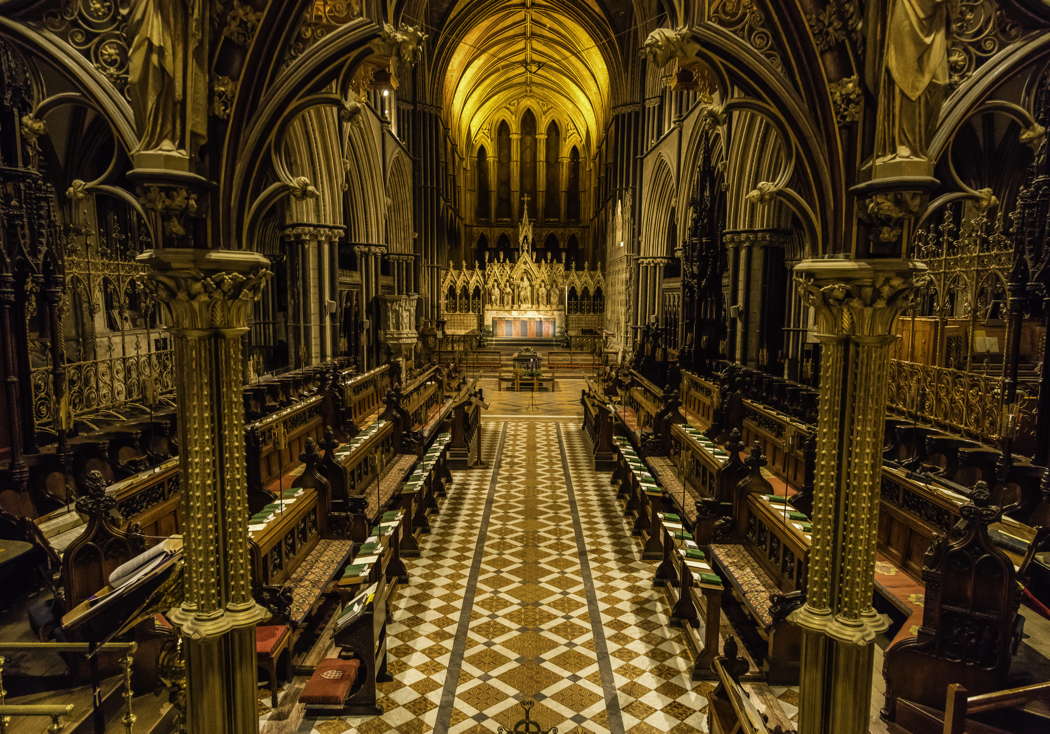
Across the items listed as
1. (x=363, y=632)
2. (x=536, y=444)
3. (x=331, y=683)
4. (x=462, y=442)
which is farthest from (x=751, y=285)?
(x=331, y=683)

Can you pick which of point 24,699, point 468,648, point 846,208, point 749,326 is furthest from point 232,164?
point 749,326

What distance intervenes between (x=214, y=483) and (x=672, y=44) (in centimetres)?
320

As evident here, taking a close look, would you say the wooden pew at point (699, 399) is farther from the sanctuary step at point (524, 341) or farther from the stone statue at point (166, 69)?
the sanctuary step at point (524, 341)

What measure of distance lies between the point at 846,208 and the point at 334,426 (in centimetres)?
888

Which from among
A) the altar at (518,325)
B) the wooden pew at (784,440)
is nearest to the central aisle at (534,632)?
the wooden pew at (784,440)

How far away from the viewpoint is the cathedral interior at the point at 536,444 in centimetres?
281

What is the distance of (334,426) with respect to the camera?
10078mm

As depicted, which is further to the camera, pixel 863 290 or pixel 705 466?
pixel 705 466

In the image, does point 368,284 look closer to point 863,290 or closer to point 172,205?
point 172,205

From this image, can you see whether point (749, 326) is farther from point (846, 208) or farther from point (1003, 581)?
point (846, 208)

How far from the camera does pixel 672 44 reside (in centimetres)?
298

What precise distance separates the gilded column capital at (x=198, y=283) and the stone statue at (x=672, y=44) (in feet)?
7.29

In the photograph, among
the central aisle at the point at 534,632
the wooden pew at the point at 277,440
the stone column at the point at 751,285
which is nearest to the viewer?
the central aisle at the point at 534,632

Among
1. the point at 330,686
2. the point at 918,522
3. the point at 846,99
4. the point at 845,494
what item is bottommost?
the point at 330,686
